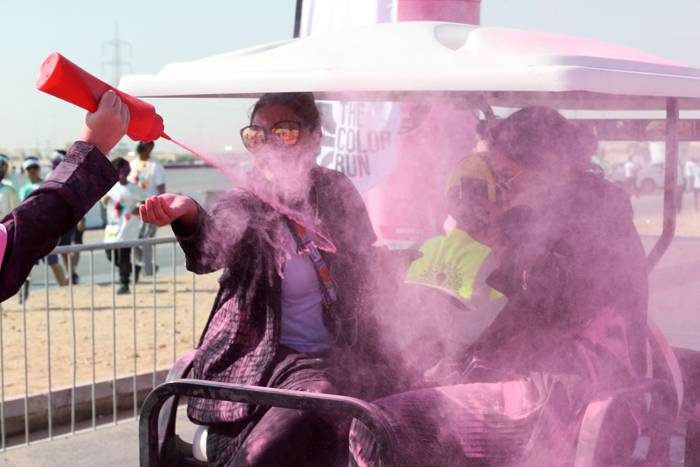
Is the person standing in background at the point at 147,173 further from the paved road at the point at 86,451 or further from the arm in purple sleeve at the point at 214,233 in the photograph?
the arm in purple sleeve at the point at 214,233

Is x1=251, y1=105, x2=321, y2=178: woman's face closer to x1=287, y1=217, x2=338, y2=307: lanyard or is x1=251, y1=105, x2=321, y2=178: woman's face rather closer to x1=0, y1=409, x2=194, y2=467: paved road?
x1=287, y1=217, x2=338, y2=307: lanyard

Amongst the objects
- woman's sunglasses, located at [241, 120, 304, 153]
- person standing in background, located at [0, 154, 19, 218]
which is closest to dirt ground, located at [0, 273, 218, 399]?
person standing in background, located at [0, 154, 19, 218]

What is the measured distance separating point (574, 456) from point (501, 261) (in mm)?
670

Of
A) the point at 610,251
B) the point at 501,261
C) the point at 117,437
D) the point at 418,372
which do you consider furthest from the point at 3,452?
the point at 610,251

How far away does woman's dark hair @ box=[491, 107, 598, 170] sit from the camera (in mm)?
2848

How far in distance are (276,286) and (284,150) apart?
0.43m

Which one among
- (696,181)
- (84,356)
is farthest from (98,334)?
(696,181)

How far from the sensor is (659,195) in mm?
3363

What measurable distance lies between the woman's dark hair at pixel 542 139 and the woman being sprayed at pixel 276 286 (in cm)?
58

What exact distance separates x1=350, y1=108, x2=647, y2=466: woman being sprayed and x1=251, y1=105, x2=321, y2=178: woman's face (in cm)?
54

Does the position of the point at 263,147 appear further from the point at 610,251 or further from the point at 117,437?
the point at 117,437

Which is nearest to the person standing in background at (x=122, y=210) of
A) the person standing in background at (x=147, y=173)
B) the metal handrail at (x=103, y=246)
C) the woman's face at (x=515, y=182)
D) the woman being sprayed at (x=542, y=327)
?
the person standing in background at (x=147, y=173)

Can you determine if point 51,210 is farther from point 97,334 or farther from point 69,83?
point 97,334

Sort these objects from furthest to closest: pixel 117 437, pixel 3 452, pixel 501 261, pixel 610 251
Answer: pixel 117 437
pixel 3 452
pixel 501 261
pixel 610 251
